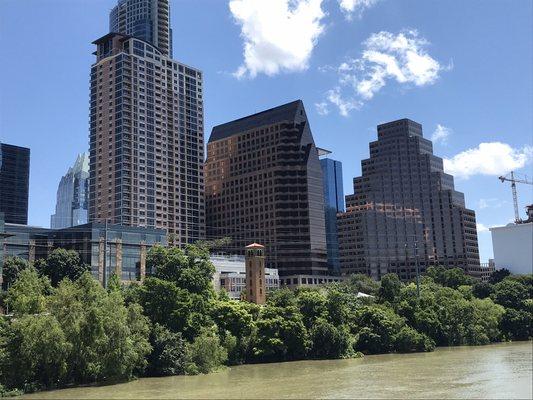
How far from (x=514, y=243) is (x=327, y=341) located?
35744 mm

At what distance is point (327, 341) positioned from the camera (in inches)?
3723

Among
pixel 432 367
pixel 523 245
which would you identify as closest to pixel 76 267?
pixel 432 367

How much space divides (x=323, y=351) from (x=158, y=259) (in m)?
31.0

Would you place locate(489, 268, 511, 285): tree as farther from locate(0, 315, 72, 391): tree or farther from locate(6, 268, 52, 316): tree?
locate(0, 315, 72, 391): tree

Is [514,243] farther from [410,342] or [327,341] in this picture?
[410,342]

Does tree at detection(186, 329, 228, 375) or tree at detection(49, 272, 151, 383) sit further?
tree at detection(186, 329, 228, 375)

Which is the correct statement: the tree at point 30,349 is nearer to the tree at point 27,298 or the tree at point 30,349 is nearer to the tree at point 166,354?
the tree at point 27,298

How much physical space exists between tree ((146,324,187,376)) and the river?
94.9 inches

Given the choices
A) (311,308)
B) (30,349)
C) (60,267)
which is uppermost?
(60,267)

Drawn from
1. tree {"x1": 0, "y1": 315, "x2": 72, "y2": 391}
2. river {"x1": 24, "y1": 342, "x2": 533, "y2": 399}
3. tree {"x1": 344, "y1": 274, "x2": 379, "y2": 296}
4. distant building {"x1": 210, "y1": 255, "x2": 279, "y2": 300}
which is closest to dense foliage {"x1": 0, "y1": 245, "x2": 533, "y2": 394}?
tree {"x1": 0, "y1": 315, "x2": 72, "y2": 391}

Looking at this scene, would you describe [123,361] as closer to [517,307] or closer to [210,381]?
[210,381]

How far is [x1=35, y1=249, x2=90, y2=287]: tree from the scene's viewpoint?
420ft

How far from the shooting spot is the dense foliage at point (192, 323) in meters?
65.9

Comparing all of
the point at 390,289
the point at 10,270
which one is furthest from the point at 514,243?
the point at 10,270
